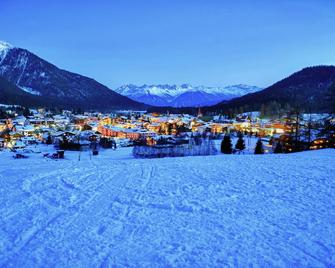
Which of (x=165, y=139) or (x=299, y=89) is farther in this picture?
(x=299, y=89)

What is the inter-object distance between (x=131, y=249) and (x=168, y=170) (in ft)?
24.7

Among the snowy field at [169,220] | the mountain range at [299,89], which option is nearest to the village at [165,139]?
the snowy field at [169,220]

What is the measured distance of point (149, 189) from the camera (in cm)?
923

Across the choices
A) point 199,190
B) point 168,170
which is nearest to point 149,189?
point 199,190

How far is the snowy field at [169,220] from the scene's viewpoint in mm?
4863

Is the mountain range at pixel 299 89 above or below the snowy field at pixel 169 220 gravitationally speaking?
above

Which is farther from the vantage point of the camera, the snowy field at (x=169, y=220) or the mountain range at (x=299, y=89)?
the mountain range at (x=299, y=89)

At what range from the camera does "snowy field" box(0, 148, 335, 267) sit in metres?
4.86

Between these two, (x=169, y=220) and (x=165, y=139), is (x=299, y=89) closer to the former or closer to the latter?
(x=165, y=139)

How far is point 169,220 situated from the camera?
6.53 m

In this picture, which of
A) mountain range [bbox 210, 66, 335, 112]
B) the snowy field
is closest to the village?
the snowy field

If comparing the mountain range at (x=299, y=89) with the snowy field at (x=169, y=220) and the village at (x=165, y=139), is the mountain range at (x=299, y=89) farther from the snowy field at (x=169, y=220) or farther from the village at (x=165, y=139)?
the snowy field at (x=169, y=220)

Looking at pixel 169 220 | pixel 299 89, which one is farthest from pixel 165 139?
pixel 299 89

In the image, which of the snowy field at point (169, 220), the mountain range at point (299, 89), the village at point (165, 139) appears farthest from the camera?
the mountain range at point (299, 89)
